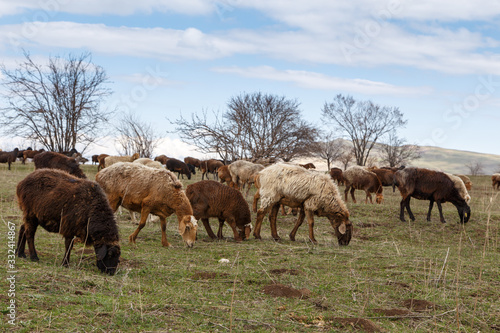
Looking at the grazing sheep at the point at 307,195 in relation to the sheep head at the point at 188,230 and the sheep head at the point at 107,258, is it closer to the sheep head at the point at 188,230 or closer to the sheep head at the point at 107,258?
the sheep head at the point at 188,230

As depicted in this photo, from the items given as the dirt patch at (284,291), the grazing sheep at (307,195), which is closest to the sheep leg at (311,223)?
the grazing sheep at (307,195)

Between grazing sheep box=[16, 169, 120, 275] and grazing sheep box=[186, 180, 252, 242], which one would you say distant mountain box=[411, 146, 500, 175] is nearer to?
grazing sheep box=[186, 180, 252, 242]

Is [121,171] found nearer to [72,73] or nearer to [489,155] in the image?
A: [72,73]

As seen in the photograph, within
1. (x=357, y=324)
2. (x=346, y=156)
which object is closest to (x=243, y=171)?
(x=357, y=324)

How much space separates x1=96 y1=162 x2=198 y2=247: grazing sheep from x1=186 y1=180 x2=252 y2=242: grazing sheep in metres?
1.17

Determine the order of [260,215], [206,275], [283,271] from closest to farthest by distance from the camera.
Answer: [206,275] < [283,271] < [260,215]

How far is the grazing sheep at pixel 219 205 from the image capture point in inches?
432

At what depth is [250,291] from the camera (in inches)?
239

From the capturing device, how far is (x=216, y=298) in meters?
5.55

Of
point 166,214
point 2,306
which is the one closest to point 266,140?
point 166,214

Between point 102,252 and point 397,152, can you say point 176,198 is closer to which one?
point 102,252

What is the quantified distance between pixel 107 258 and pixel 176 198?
10.6 ft

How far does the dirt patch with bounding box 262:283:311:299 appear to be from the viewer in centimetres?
593

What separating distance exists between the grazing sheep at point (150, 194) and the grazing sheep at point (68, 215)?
8.94 ft
